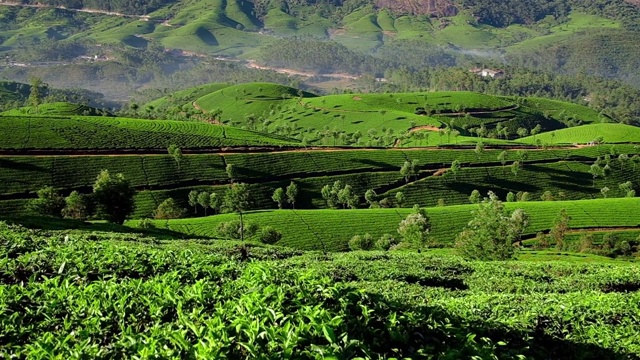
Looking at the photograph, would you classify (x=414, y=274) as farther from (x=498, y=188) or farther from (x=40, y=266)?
(x=498, y=188)

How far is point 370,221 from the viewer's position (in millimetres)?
89750

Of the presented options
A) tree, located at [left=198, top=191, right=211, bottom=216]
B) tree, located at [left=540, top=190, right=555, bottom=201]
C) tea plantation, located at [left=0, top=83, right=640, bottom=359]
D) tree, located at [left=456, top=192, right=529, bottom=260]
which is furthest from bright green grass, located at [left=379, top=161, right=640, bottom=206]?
tree, located at [left=456, top=192, right=529, bottom=260]

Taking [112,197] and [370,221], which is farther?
[370,221]

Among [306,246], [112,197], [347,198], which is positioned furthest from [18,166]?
[347,198]

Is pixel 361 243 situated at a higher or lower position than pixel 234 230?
higher

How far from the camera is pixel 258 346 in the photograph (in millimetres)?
5770

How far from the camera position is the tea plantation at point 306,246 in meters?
7.12

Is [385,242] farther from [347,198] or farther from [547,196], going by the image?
[547,196]

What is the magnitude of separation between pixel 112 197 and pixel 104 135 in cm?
6457

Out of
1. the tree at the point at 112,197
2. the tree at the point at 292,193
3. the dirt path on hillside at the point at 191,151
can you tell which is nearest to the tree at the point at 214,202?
the tree at the point at 292,193

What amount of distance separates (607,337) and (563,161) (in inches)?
6018

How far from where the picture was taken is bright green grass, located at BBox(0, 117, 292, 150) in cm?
11394

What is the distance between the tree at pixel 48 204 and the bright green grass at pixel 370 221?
13.5 metres

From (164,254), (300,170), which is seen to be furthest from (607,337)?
(300,170)
